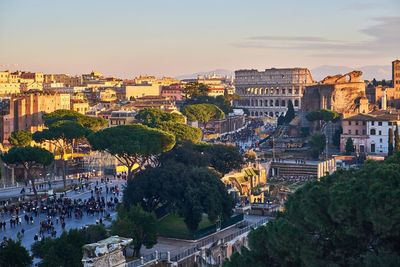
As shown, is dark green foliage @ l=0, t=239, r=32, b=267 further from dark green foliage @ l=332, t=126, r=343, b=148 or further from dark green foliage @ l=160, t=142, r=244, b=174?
dark green foliage @ l=332, t=126, r=343, b=148

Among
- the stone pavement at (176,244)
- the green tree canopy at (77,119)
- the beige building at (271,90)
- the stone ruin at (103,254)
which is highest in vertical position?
the beige building at (271,90)

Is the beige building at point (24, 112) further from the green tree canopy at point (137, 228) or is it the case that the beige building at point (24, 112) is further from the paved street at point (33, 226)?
the green tree canopy at point (137, 228)

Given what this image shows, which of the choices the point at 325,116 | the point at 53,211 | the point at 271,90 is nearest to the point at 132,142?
the point at 53,211

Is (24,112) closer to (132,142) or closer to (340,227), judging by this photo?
(132,142)

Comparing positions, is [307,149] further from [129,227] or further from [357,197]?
[357,197]

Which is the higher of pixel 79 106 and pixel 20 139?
pixel 79 106

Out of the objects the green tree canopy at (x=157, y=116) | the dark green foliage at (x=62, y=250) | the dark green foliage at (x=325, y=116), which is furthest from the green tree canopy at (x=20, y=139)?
the dark green foliage at (x=325, y=116)
